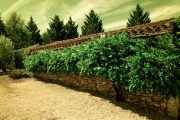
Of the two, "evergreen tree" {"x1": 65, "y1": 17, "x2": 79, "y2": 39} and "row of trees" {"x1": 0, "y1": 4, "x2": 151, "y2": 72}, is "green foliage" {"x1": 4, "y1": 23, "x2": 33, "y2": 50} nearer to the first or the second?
"row of trees" {"x1": 0, "y1": 4, "x2": 151, "y2": 72}

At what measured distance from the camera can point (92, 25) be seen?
1101 inches

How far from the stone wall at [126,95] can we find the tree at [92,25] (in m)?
21.4

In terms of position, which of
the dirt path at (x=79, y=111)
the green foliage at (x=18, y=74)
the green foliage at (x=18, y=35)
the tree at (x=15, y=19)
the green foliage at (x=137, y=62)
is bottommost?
the dirt path at (x=79, y=111)

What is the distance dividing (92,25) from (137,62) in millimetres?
26085

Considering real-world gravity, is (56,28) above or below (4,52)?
above

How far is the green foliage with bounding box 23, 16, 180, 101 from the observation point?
329cm

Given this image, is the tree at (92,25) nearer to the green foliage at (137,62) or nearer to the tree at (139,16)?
the tree at (139,16)

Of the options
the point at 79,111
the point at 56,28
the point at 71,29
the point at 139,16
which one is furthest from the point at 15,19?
the point at 79,111

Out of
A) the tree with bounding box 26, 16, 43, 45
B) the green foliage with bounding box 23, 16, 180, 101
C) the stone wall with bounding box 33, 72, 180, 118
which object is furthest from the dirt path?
the tree with bounding box 26, 16, 43, 45

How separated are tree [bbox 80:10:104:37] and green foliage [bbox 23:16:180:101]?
22790mm

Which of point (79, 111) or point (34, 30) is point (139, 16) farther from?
point (34, 30)

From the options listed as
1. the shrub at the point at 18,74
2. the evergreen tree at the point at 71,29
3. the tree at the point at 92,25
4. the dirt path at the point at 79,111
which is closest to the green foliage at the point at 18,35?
the evergreen tree at the point at 71,29

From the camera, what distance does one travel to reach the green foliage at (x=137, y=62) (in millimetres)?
3290

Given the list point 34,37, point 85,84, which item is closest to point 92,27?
point 34,37
